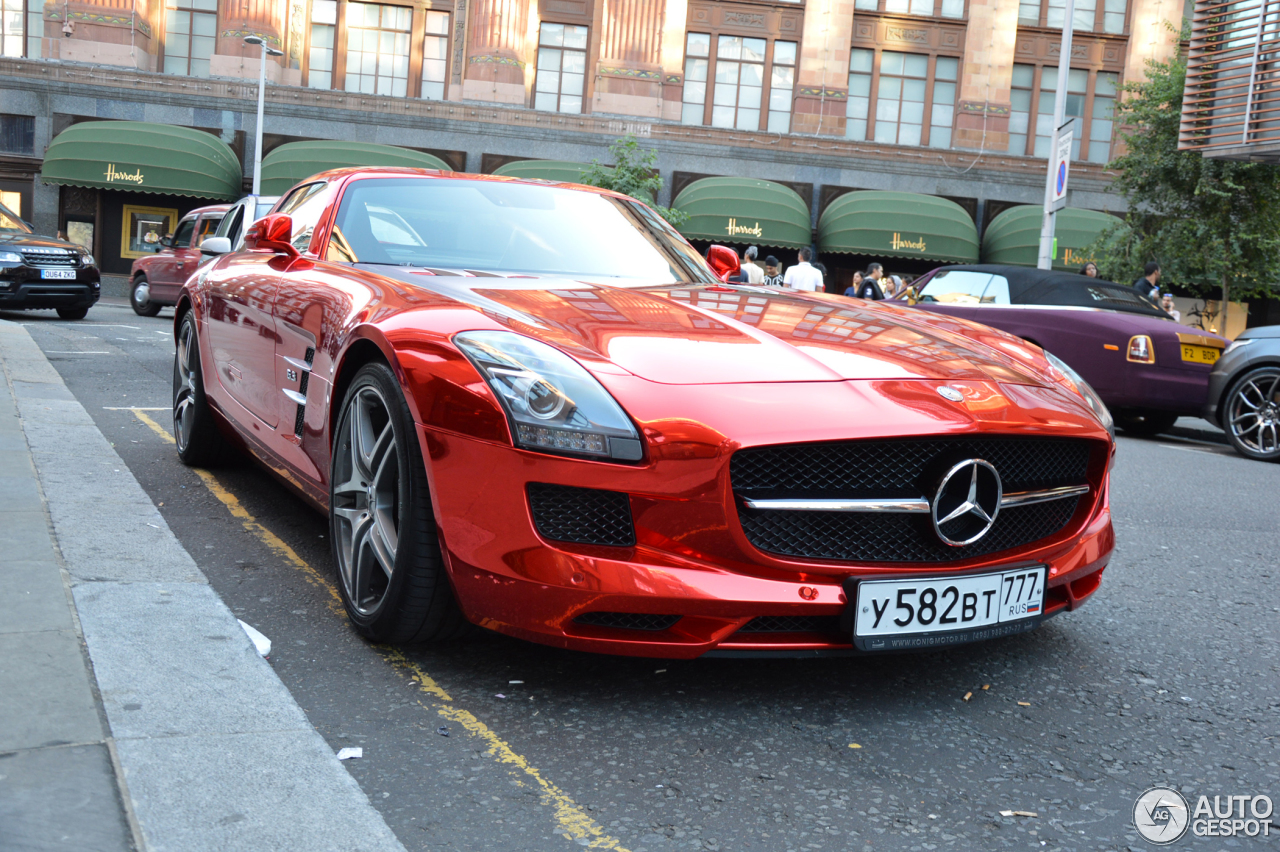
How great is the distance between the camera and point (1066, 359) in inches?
421

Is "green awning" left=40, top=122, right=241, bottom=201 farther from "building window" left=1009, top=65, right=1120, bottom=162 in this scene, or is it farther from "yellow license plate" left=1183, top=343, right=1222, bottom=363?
"yellow license plate" left=1183, top=343, right=1222, bottom=363

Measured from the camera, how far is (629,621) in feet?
8.61

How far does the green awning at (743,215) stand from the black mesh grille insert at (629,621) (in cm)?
2445

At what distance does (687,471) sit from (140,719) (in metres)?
1.25

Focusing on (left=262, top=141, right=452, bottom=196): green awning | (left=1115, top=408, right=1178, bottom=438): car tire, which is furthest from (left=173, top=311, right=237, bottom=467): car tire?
(left=262, top=141, right=452, bottom=196): green awning

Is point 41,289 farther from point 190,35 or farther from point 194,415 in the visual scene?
point 190,35

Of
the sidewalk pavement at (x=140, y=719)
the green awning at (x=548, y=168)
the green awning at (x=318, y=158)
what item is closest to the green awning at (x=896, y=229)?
the green awning at (x=548, y=168)

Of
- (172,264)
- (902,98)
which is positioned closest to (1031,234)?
(902,98)

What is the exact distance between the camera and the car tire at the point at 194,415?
5246 mm

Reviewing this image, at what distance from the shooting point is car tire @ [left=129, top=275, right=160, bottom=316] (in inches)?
755

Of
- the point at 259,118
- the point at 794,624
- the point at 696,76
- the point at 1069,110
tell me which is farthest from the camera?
the point at 1069,110

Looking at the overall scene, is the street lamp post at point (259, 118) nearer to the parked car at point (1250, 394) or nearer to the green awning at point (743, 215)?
the green awning at point (743, 215)

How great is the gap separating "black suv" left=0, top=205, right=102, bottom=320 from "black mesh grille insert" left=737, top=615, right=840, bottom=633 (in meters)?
15.2

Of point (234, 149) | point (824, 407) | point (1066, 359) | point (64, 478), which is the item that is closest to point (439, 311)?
point (824, 407)
